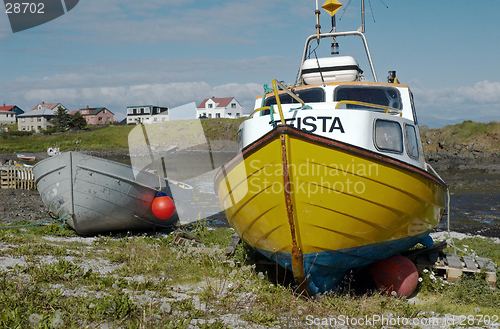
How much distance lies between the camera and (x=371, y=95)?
297 inches

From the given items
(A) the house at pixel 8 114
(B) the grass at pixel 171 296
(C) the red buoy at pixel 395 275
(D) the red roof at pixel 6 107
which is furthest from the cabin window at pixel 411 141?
(D) the red roof at pixel 6 107

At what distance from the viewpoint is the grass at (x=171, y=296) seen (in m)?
4.41

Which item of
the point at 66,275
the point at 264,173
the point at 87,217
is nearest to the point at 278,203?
the point at 264,173

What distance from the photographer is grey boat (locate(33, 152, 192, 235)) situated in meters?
10.8

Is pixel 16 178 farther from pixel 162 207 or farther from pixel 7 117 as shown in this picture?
pixel 7 117

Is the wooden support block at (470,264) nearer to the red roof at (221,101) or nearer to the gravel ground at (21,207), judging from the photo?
the gravel ground at (21,207)

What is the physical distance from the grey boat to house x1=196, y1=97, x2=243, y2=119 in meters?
74.2

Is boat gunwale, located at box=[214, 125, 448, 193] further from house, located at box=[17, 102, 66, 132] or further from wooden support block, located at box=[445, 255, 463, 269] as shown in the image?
house, located at box=[17, 102, 66, 132]

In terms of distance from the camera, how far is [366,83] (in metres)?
7.64

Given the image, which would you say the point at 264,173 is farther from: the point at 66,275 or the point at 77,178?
the point at 77,178

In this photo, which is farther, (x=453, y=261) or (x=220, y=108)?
(x=220, y=108)

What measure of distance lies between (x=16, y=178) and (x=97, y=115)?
273ft

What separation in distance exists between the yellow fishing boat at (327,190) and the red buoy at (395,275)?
0.35 m

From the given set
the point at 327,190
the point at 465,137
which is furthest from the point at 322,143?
the point at 465,137
